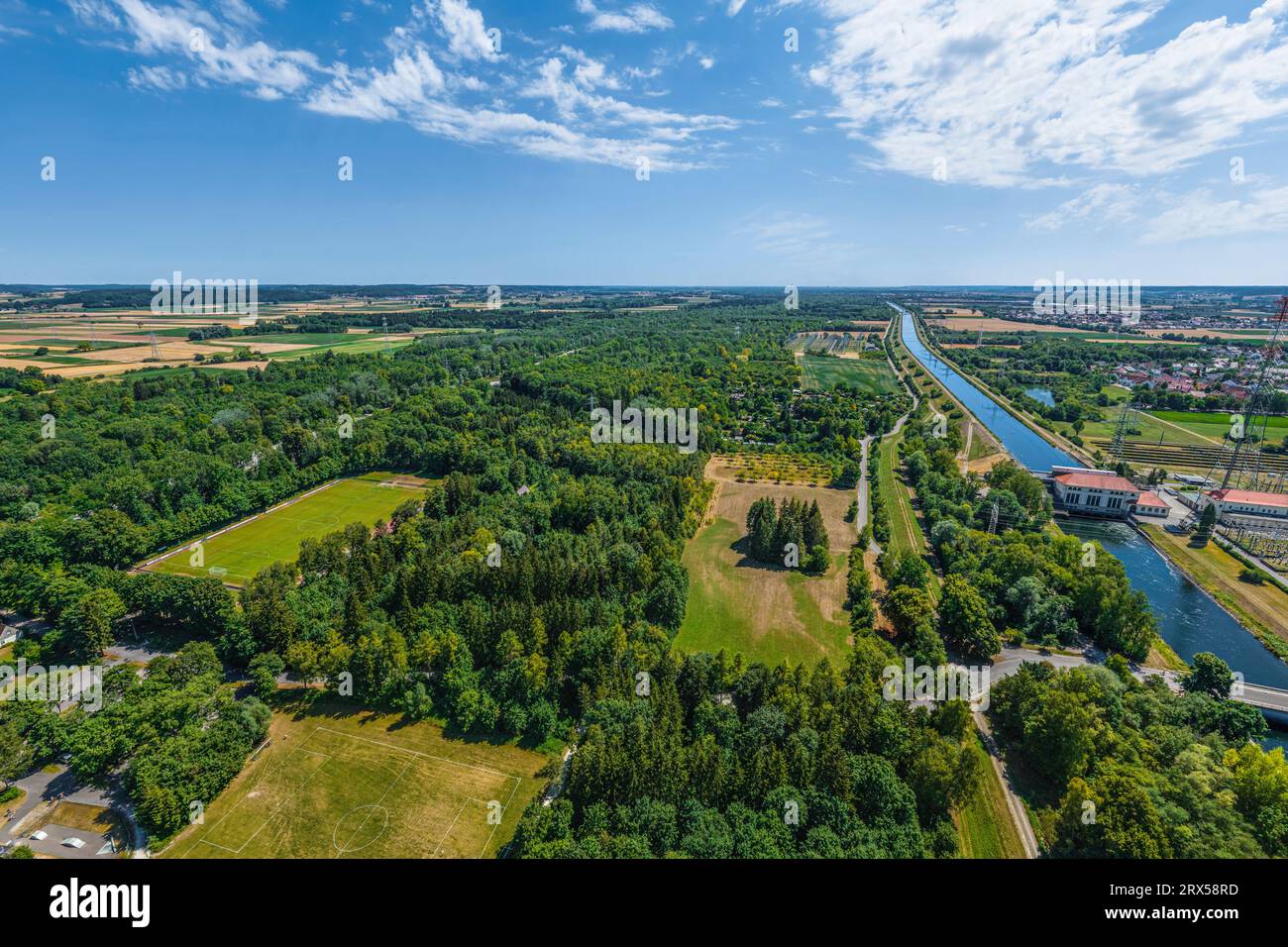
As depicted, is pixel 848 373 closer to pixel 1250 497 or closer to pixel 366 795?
pixel 1250 497

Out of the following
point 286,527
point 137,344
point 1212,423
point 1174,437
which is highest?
point 137,344

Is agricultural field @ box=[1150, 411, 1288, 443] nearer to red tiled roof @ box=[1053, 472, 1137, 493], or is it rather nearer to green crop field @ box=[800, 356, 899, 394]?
red tiled roof @ box=[1053, 472, 1137, 493]

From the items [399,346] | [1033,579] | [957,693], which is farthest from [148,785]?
[399,346]

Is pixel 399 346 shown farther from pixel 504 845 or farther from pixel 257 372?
pixel 504 845

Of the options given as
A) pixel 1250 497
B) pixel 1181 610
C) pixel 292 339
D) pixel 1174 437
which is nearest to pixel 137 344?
pixel 292 339

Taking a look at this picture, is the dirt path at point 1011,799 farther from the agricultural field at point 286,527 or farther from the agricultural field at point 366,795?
the agricultural field at point 286,527
